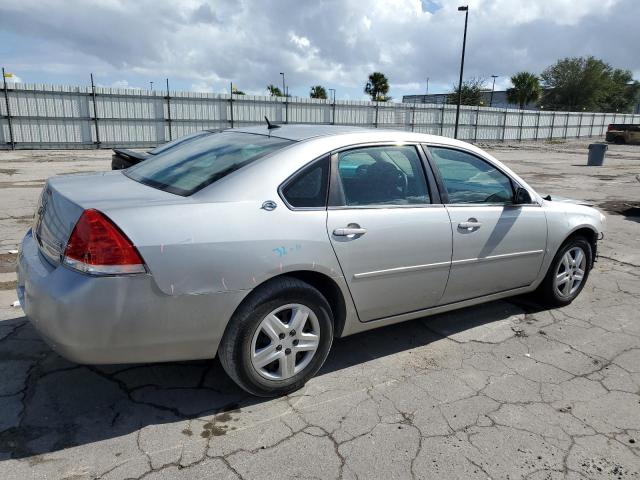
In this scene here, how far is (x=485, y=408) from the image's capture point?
2941 millimetres

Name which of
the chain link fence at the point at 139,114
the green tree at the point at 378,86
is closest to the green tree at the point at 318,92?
the green tree at the point at 378,86

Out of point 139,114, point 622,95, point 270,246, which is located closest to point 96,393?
point 270,246

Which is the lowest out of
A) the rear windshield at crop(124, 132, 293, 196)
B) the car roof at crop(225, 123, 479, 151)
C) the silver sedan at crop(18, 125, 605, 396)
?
the silver sedan at crop(18, 125, 605, 396)

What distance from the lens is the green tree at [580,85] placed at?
67.6 metres

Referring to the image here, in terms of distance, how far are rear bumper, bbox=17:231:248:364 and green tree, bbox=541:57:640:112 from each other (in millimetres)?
72747

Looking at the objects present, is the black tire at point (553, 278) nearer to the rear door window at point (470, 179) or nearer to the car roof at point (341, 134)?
the rear door window at point (470, 179)

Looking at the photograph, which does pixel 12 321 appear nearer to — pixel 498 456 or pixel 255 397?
pixel 255 397

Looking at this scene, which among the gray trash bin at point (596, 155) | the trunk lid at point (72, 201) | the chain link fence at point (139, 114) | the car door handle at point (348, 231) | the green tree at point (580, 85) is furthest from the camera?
the green tree at point (580, 85)

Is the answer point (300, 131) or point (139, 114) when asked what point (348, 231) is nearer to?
point (300, 131)

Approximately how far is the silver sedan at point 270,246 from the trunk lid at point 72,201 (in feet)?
0.05

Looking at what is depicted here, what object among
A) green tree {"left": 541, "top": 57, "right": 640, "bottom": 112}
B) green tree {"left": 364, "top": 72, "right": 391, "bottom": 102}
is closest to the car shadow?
green tree {"left": 364, "top": 72, "right": 391, "bottom": 102}

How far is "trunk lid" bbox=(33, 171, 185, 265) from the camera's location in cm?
251

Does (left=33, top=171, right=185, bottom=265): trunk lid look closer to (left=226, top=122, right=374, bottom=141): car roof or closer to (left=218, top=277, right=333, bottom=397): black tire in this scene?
(left=218, top=277, right=333, bottom=397): black tire

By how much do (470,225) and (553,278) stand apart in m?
1.36
